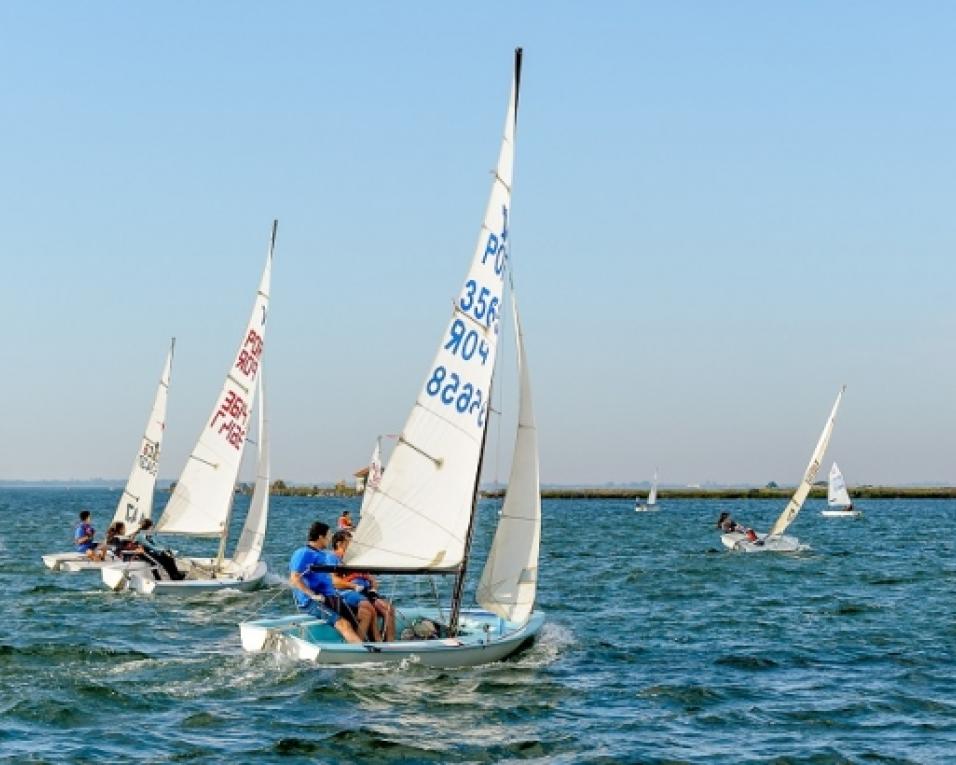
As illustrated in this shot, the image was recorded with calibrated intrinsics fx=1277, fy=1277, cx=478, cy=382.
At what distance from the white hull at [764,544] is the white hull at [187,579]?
24061 mm

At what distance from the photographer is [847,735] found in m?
15.2

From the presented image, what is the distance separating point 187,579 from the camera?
99.2 feet

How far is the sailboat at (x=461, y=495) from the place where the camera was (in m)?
18.3

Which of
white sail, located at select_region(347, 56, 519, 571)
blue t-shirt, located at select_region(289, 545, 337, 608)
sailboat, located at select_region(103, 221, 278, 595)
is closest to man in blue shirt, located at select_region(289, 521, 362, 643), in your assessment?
blue t-shirt, located at select_region(289, 545, 337, 608)

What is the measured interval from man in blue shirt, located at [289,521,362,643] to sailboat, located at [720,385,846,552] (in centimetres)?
3271

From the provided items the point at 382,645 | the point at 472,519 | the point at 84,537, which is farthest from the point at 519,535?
the point at 84,537

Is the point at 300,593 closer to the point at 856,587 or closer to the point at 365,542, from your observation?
the point at 365,542

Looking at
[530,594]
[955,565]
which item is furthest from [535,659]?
[955,565]

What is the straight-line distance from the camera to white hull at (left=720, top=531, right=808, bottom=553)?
4922cm

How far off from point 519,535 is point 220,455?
47.5 ft

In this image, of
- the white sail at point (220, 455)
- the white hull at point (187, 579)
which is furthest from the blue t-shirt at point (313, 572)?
the white sail at point (220, 455)

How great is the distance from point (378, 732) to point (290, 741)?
40.4 inches

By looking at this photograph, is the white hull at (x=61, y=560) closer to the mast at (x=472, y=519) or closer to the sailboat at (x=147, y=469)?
the sailboat at (x=147, y=469)

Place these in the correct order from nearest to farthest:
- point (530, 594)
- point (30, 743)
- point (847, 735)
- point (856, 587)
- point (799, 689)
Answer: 1. point (30, 743)
2. point (847, 735)
3. point (799, 689)
4. point (530, 594)
5. point (856, 587)
